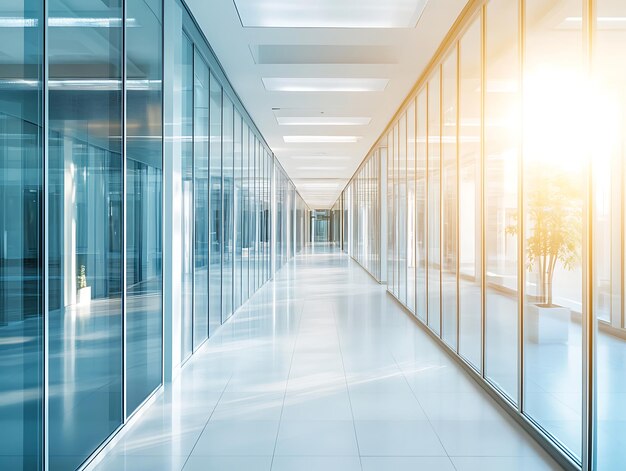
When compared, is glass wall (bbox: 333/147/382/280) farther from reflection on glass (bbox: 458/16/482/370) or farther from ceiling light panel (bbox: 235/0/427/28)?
ceiling light panel (bbox: 235/0/427/28)

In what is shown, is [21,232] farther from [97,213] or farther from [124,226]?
[124,226]

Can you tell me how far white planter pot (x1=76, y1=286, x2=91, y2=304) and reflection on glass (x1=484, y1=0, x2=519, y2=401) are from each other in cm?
348

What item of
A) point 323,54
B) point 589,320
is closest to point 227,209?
point 323,54

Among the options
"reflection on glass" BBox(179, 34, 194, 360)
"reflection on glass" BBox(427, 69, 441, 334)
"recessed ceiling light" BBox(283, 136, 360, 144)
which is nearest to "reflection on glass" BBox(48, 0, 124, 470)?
"reflection on glass" BBox(179, 34, 194, 360)

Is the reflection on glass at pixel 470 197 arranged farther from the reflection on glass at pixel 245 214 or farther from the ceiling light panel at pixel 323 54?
the reflection on glass at pixel 245 214

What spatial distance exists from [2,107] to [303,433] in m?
3.03

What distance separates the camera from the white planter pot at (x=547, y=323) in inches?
140

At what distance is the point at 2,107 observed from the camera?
244 centimetres

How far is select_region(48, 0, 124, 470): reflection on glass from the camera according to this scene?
3.14 metres

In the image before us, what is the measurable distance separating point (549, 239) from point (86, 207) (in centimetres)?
338

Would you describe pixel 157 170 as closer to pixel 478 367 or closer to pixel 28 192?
pixel 28 192

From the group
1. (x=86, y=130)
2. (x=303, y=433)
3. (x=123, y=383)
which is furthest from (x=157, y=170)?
(x=303, y=433)

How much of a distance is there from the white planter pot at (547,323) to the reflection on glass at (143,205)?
3.33 meters

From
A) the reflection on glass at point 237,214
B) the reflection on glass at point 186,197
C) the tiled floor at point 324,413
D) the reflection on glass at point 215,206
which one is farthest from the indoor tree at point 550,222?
the reflection on glass at point 237,214
